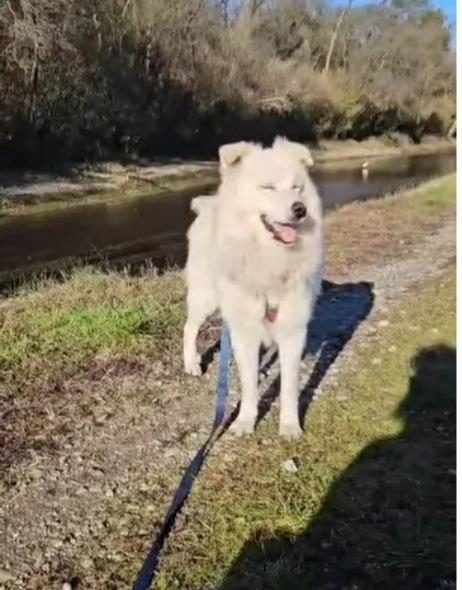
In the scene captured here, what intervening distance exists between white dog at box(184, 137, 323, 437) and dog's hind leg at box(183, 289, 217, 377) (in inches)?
27.8

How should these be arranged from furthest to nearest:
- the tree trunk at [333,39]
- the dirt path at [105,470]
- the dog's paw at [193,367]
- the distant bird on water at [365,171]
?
1. the tree trunk at [333,39]
2. the distant bird on water at [365,171]
3. the dog's paw at [193,367]
4. the dirt path at [105,470]

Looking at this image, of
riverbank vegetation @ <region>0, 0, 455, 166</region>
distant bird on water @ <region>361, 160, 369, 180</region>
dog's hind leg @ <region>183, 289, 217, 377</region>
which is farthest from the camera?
distant bird on water @ <region>361, 160, 369, 180</region>

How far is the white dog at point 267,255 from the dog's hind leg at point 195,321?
2.32 feet

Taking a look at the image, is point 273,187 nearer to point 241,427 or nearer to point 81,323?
point 241,427

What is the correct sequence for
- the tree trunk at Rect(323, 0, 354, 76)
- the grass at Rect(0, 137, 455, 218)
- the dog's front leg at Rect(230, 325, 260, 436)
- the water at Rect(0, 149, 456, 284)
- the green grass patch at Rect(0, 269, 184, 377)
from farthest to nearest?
the tree trunk at Rect(323, 0, 354, 76), the grass at Rect(0, 137, 455, 218), the water at Rect(0, 149, 456, 284), the green grass patch at Rect(0, 269, 184, 377), the dog's front leg at Rect(230, 325, 260, 436)

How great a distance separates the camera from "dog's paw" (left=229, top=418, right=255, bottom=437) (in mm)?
4580

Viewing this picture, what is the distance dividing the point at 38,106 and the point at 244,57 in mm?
19915

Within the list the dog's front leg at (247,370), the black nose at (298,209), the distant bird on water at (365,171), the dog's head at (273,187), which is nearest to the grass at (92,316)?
the dog's front leg at (247,370)

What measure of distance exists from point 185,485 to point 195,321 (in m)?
1.93

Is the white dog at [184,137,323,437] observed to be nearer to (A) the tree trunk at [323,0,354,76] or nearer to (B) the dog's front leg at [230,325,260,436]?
(B) the dog's front leg at [230,325,260,436]

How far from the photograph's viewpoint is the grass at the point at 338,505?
3.19 metres

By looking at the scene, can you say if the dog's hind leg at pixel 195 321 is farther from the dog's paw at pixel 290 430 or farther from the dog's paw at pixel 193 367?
the dog's paw at pixel 290 430

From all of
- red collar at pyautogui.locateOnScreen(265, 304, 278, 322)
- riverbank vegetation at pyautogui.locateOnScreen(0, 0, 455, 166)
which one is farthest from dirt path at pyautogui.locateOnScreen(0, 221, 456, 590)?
riverbank vegetation at pyautogui.locateOnScreen(0, 0, 455, 166)

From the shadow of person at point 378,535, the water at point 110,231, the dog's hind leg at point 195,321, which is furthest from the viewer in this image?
the water at point 110,231
